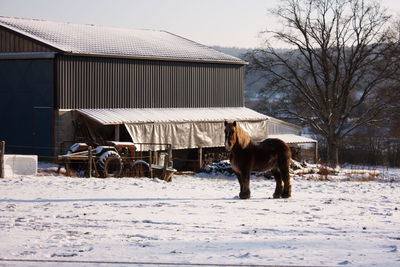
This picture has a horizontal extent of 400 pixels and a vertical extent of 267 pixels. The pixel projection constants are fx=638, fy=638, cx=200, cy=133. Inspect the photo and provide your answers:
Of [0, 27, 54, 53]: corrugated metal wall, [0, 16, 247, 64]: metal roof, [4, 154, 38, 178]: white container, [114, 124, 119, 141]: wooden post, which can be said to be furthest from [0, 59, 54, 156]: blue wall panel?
[4, 154, 38, 178]: white container

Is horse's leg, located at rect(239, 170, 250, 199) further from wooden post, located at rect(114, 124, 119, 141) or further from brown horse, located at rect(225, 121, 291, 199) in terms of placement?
wooden post, located at rect(114, 124, 119, 141)

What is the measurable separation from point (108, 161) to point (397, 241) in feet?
48.4

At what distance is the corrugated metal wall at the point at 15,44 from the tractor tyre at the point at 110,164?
8.07 meters

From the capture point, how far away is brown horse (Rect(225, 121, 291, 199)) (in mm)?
15450

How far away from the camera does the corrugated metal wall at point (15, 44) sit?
29688mm

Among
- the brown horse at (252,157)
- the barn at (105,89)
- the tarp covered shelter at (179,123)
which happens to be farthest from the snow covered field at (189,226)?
the tarp covered shelter at (179,123)

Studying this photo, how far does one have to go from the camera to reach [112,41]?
34594 mm

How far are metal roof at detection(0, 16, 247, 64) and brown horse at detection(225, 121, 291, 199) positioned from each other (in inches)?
613

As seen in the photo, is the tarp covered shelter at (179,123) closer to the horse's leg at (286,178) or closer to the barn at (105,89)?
the barn at (105,89)

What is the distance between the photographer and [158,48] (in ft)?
118

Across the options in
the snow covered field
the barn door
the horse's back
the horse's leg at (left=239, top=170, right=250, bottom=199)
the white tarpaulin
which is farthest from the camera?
the white tarpaulin

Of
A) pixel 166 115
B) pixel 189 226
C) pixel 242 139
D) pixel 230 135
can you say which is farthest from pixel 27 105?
pixel 189 226

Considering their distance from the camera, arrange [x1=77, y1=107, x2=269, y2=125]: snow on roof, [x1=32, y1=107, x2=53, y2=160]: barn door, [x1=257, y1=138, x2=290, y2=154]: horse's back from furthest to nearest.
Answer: [x1=77, y1=107, x2=269, y2=125]: snow on roof
[x1=32, y1=107, x2=53, y2=160]: barn door
[x1=257, y1=138, x2=290, y2=154]: horse's back

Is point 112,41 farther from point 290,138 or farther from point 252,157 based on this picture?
point 252,157
